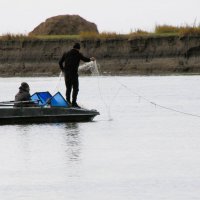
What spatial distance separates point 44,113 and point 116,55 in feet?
137

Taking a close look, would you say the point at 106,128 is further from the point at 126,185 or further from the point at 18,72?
the point at 18,72

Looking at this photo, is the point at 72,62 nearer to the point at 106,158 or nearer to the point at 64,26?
the point at 106,158

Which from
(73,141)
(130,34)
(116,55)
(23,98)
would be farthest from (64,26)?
(73,141)

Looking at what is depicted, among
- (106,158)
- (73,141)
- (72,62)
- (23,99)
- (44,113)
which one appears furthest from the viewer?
(72,62)

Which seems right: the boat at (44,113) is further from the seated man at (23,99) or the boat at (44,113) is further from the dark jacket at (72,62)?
the dark jacket at (72,62)

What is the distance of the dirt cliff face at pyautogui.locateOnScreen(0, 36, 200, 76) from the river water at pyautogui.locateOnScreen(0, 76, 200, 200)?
3446 cm

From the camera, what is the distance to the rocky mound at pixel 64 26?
72.0m

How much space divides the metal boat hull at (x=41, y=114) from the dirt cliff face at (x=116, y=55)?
35453 mm

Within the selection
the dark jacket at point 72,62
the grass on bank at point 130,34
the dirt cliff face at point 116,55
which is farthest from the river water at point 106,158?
the grass on bank at point 130,34

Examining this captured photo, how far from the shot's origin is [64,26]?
237 ft

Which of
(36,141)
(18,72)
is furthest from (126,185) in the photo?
(18,72)

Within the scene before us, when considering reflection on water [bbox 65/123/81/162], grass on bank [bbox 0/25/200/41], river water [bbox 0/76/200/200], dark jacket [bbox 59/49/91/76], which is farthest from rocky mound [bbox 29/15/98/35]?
reflection on water [bbox 65/123/81/162]

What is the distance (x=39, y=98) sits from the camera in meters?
22.0

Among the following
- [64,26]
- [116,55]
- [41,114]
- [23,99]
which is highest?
[64,26]
